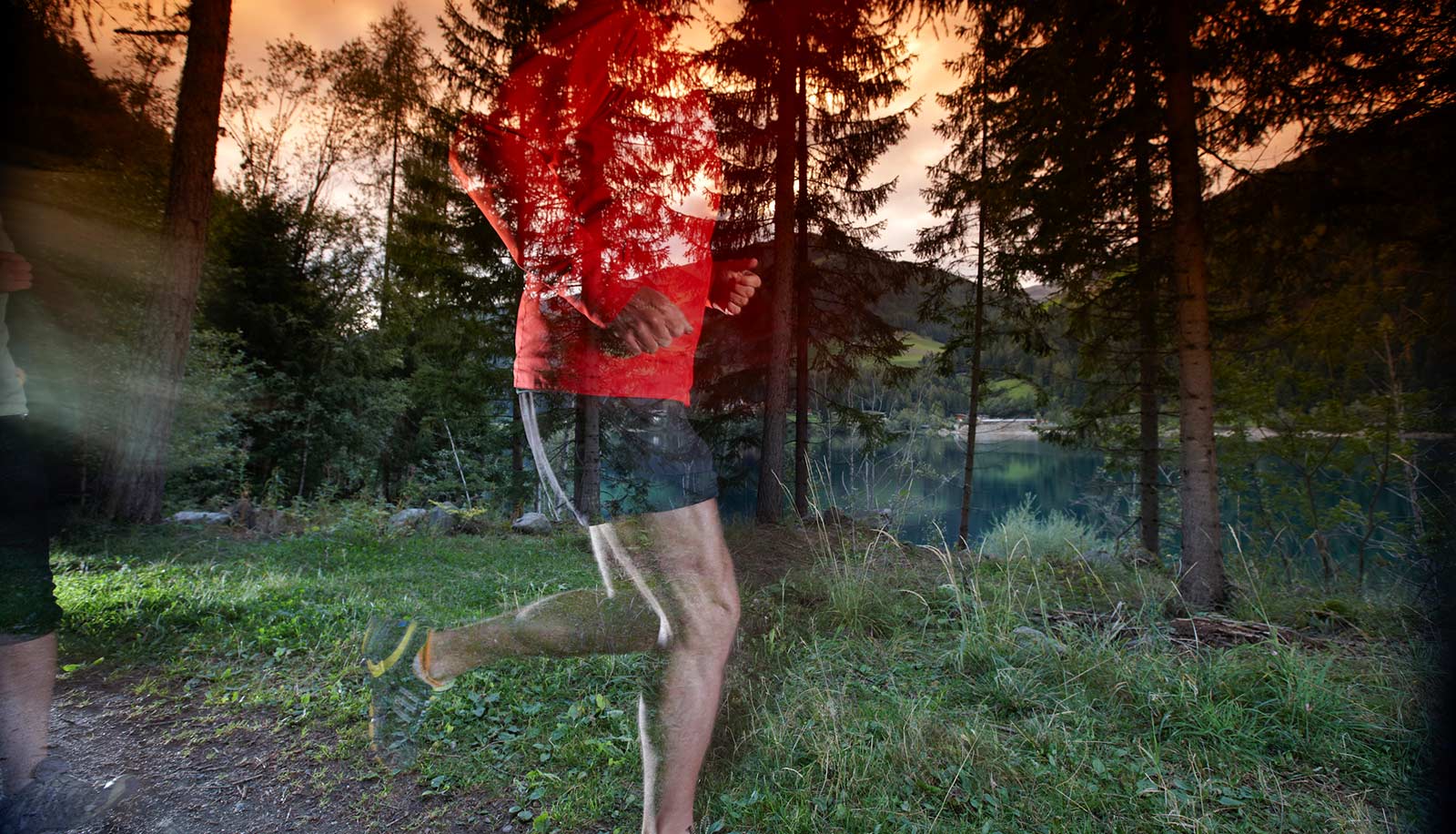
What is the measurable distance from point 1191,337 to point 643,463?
14.4ft

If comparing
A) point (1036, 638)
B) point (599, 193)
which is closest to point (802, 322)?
point (1036, 638)

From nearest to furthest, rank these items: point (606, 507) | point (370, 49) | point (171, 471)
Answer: point (606, 507) → point (370, 49) → point (171, 471)

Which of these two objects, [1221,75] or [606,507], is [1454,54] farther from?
[1221,75]

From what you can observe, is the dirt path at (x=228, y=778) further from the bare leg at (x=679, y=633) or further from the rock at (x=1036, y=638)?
the rock at (x=1036, y=638)

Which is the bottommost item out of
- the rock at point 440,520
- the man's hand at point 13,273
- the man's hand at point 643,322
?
the rock at point 440,520

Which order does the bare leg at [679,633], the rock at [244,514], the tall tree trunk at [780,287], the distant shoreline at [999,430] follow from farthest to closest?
the distant shoreline at [999,430]
the rock at [244,514]
the tall tree trunk at [780,287]
the bare leg at [679,633]

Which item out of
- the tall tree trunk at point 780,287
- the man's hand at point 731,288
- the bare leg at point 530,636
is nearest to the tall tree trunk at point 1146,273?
the tall tree trunk at point 780,287

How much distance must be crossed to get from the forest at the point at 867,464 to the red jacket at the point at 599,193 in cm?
30

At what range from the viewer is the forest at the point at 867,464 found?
1.50m

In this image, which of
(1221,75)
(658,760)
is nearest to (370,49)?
(658,760)

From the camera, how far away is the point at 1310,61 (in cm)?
264

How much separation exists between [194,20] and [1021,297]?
9.46 metres

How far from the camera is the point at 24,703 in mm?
1483

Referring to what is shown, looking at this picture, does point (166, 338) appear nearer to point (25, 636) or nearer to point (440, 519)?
point (25, 636)
